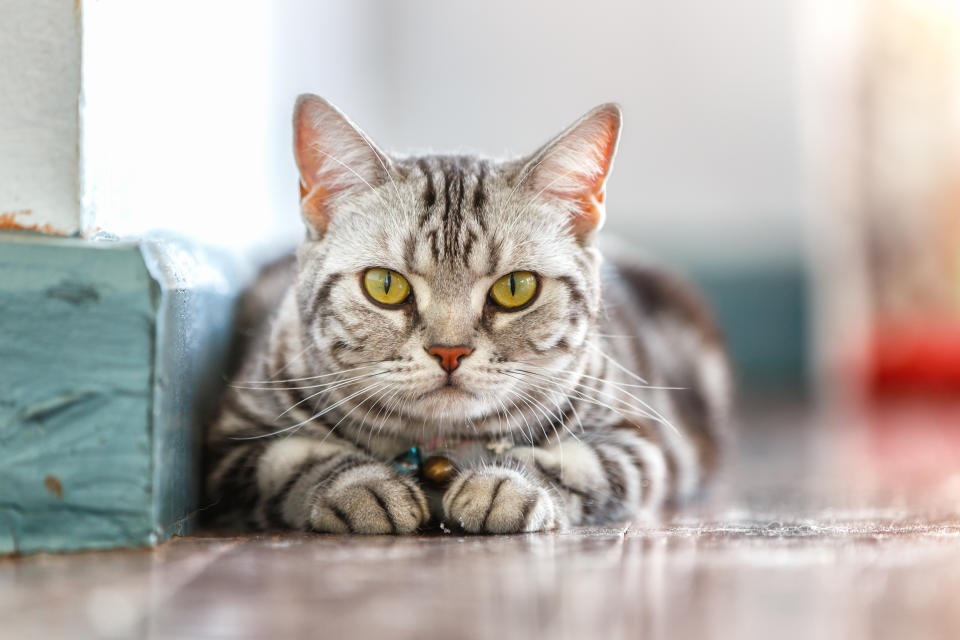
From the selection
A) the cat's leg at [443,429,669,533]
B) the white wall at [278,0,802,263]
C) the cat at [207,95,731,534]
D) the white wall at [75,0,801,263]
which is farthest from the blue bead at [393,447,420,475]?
the white wall at [278,0,802,263]

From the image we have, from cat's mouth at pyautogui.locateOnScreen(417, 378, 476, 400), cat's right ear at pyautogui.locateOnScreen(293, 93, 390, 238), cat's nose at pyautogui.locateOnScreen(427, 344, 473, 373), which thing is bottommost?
cat's mouth at pyautogui.locateOnScreen(417, 378, 476, 400)

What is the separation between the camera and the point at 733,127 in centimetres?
540

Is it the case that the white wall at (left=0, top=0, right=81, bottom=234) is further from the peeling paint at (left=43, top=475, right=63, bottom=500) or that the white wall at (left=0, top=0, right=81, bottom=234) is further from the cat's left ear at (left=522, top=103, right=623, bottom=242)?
the cat's left ear at (left=522, top=103, right=623, bottom=242)

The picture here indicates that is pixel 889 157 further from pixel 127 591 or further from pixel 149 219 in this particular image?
pixel 127 591

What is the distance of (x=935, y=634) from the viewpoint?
0.94 metres

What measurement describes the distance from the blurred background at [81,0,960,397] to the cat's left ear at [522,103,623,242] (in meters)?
1.14

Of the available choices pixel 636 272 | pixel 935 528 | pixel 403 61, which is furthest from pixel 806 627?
pixel 403 61

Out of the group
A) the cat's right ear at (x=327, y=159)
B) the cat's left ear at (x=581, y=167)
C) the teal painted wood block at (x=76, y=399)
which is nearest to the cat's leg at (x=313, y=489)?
the teal painted wood block at (x=76, y=399)

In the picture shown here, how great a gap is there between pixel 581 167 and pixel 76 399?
0.88 m

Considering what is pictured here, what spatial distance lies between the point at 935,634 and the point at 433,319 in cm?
81

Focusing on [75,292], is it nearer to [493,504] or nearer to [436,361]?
[436,361]

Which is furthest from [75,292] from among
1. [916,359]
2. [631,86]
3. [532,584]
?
[631,86]

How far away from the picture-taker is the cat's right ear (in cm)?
161

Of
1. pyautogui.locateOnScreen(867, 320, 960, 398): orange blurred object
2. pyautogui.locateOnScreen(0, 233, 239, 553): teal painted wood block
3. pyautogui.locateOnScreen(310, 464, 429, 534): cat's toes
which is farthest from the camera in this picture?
pyautogui.locateOnScreen(867, 320, 960, 398): orange blurred object
